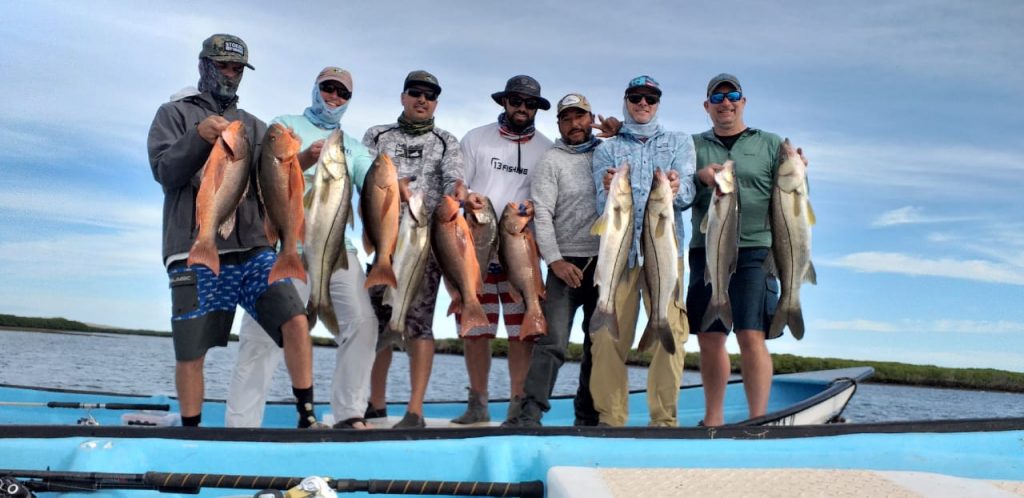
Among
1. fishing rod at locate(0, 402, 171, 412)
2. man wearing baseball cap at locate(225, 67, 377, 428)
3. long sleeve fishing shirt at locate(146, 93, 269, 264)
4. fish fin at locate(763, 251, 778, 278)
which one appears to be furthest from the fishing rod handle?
fish fin at locate(763, 251, 778, 278)

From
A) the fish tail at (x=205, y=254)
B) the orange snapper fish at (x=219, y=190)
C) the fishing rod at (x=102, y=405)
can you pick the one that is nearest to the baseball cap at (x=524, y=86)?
the orange snapper fish at (x=219, y=190)

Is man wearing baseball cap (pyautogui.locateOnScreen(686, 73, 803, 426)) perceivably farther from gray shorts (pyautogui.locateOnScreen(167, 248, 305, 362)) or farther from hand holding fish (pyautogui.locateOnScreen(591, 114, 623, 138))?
gray shorts (pyautogui.locateOnScreen(167, 248, 305, 362))

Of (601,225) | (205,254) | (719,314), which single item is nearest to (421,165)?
(601,225)

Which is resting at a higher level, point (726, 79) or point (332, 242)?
point (726, 79)

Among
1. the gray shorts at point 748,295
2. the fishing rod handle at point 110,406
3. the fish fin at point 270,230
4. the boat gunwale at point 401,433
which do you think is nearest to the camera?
the boat gunwale at point 401,433

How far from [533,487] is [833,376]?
7.34 m

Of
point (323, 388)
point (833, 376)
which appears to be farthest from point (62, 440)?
point (323, 388)

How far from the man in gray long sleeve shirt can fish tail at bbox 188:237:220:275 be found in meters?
2.18

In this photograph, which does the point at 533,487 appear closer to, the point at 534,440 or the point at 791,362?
the point at 534,440

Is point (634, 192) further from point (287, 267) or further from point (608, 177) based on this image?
point (287, 267)

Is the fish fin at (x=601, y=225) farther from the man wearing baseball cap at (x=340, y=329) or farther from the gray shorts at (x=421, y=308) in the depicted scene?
the man wearing baseball cap at (x=340, y=329)

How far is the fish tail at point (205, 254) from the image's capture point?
474cm

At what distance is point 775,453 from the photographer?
4.41 m

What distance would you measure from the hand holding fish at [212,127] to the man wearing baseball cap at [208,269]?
0.05ft
